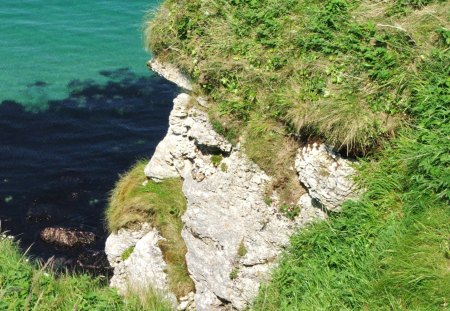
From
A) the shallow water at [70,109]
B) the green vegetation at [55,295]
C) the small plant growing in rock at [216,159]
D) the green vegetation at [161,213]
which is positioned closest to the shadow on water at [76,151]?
the shallow water at [70,109]

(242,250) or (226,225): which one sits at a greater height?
(226,225)

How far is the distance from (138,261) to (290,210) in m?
3.93

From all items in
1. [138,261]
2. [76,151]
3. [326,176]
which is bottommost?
[76,151]

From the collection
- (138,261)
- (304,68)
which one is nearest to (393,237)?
(304,68)

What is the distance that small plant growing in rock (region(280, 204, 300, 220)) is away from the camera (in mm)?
11852

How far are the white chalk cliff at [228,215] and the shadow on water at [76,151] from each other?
5.47 meters

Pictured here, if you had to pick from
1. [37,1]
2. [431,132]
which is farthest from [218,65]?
[37,1]

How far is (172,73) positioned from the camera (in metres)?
14.7

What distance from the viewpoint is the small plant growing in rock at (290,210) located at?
38.9ft

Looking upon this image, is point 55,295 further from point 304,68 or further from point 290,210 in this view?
point 304,68

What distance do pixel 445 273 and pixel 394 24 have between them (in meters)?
5.08

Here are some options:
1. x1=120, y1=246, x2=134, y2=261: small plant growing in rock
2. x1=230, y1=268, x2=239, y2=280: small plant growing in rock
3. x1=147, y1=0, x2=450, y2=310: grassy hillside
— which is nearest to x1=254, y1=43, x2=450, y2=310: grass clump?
x1=147, y1=0, x2=450, y2=310: grassy hillside

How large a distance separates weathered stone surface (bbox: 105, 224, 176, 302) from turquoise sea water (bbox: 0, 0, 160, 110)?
13.1 metres

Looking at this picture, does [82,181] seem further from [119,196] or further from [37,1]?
[37,1]
